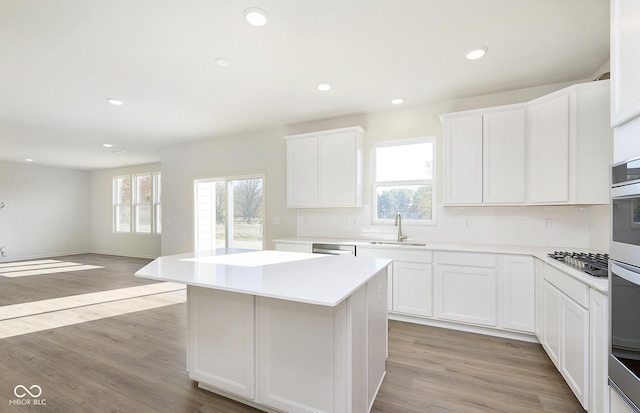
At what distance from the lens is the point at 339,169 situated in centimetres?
396

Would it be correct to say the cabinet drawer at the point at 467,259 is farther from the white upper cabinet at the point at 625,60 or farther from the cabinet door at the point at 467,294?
the white upper cabinet at the point at 625,60

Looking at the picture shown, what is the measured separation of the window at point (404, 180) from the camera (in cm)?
377

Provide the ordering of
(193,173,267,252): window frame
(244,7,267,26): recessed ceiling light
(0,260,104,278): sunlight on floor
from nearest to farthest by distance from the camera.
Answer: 1. (244,7,267,26): recessed ceiling light
2. (193,173,267,252): window frame
3. (0,260,104,278): sunlight on floor

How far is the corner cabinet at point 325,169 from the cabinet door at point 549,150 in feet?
6.32

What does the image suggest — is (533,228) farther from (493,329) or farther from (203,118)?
(203,118)

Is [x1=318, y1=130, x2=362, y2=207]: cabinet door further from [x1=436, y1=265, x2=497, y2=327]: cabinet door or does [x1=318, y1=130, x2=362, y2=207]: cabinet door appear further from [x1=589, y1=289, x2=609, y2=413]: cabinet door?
[x1=589, y1=289, x2=609, y2=413]: cabinet door

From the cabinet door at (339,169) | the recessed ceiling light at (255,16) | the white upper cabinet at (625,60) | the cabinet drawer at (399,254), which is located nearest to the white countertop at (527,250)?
the cabinet drawer at (399,254)

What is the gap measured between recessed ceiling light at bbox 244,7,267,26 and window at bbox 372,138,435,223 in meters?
2.35

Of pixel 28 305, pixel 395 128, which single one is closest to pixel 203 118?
pixel 395 128

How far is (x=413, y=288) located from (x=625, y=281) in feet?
6.69

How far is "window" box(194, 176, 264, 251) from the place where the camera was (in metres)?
5.12

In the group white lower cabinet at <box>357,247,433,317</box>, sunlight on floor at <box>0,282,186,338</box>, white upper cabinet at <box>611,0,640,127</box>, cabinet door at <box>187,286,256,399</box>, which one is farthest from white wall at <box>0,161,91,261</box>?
white upper cabinet at <box>611,0,640,127</box>

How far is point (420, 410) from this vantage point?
185 centimetres

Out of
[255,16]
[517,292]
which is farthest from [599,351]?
[255,16]
